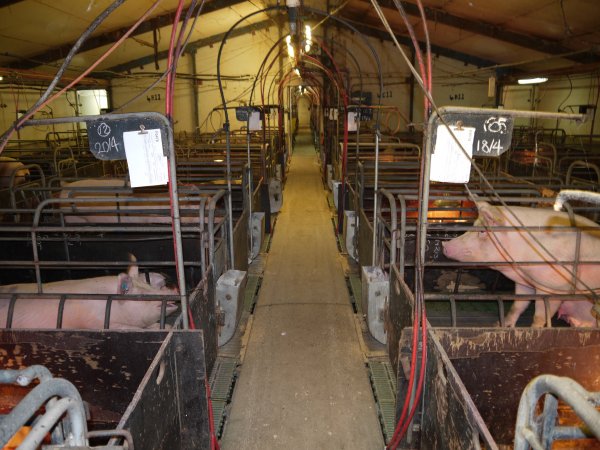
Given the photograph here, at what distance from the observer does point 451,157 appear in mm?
2139

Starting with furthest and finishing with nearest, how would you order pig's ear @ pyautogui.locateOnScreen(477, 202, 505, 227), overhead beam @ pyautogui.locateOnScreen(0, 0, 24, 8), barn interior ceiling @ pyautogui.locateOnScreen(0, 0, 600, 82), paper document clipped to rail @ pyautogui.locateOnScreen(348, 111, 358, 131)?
1. barn interior ceiling @ pyautogui.locateOnScreen(0, 0, 600, 82)
2. overhead beam @ pyautogui.locateOnScreen(0, 0, 24, 8)
3. paper document clipped to rail @ pyautogui.locateOnScreen(348, 111, 358, 131)
4. pig's ear @ pyautogui.locateOnScreen(477, 202, 505, 227)

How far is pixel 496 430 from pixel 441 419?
68 cm

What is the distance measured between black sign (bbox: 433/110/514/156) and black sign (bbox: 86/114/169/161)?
1.40 metres

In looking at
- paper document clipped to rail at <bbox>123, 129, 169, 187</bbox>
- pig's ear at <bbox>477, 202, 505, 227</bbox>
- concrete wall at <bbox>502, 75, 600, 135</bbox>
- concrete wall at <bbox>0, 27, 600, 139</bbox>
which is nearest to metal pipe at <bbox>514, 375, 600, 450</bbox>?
paper document clipped to rail at <bbox>123, 129, 169, 187</bbox>

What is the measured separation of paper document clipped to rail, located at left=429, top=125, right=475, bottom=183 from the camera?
82.6 inches

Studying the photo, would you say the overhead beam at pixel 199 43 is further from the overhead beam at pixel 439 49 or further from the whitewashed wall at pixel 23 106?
the overhead beam at pixel 439 49

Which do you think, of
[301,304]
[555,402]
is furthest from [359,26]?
[555,402]

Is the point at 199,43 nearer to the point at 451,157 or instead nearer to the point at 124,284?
the point at 124,284

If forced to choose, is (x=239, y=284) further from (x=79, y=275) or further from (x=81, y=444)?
(x=81, y=444)

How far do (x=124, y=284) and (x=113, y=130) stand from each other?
1839mm

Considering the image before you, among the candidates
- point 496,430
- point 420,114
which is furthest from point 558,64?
point 496,430

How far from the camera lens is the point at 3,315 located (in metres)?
3.32

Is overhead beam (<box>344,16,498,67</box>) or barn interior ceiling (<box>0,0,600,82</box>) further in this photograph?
overhead beam (<box>344,16,498,67</box>)

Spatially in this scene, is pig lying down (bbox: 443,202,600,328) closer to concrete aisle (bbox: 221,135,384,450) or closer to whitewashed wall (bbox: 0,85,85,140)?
concrete aisle (bbox: 221,135,384,450)
